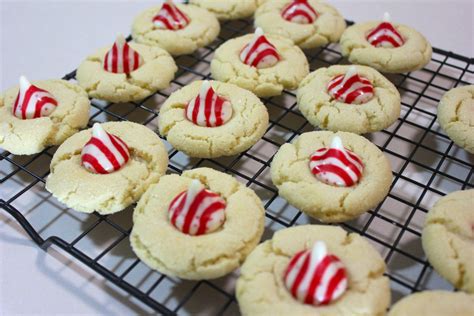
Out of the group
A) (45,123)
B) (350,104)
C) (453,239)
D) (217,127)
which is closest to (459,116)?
(350,104)

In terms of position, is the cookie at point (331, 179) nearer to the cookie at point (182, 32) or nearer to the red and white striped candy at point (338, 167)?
the red and white striped candy at point (338, 167)

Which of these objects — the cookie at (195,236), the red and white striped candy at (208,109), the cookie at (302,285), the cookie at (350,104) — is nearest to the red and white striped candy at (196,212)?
the cookie at (195,236)

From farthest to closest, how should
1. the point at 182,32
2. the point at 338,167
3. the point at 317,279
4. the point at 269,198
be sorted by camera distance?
1. the point at 182,32
2. the point at 269,198
3. the point at 338,167
4. the point at 317,279

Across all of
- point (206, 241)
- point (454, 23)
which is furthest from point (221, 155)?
point (454, 23)

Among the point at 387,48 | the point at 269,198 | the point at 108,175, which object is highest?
the point at 108,175

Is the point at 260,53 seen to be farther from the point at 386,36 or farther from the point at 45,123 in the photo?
the point at 45,123

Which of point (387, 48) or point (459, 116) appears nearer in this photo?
point (459, 116)

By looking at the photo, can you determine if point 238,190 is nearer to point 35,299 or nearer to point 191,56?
point 35,299
